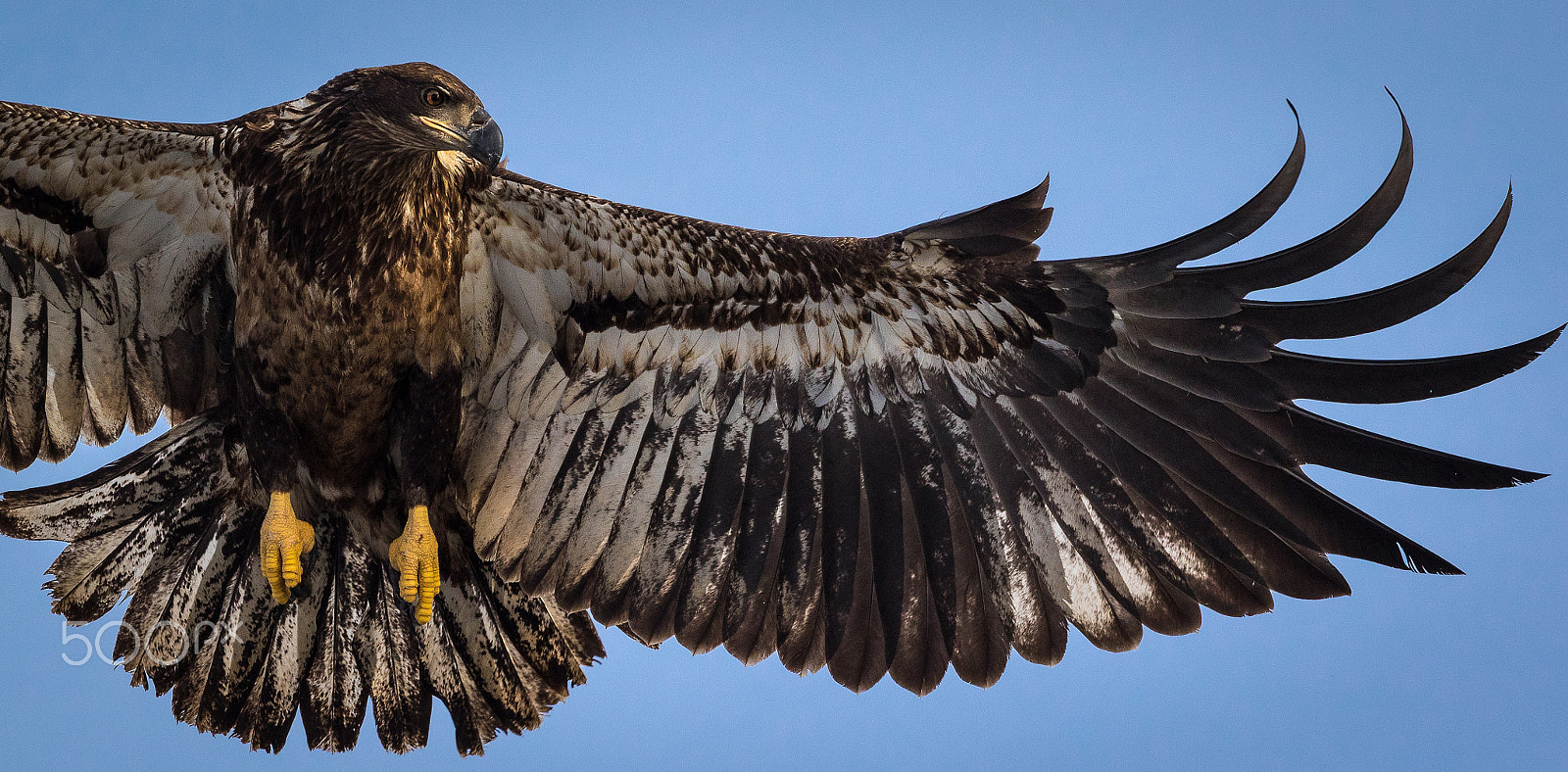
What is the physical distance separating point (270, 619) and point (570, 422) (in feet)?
4.99

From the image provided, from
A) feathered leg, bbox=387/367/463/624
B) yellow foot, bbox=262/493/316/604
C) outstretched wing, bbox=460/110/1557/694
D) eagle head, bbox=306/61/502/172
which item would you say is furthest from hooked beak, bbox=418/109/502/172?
yellow foot, bbox=262/493/316/604

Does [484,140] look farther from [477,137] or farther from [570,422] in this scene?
[570,422]

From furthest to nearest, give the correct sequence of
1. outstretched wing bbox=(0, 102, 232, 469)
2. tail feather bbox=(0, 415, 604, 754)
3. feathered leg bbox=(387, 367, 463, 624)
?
tail feather bbox=(0, 415, 604, 754) → feathered leg bbox=(387, 367, 463, 624) → outstretched wing bbox=(0, 102, 232, 469)

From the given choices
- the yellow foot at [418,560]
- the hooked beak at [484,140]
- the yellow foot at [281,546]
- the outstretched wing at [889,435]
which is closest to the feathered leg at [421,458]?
the yellow foot at [418,560]

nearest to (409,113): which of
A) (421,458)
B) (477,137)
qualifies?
(477,137)

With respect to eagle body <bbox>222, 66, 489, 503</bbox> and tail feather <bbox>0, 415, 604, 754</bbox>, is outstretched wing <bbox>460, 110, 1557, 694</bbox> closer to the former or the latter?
eagle body <bbox>222, 66, 489, 503</bbox>

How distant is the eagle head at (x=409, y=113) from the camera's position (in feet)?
14.1

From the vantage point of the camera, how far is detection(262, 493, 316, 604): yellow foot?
4.70 m

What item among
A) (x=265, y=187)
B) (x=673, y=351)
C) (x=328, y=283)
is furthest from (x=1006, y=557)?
(x=265, y=187)

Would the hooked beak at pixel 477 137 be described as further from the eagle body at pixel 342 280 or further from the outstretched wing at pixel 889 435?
the outstretched wing at pixel 889 435

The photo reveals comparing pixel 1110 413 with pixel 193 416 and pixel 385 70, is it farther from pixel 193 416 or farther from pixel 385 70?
pixel 193 416

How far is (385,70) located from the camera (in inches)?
174

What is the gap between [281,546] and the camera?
471cm

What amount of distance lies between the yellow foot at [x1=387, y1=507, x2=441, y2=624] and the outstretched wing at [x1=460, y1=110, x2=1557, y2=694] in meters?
0.25
